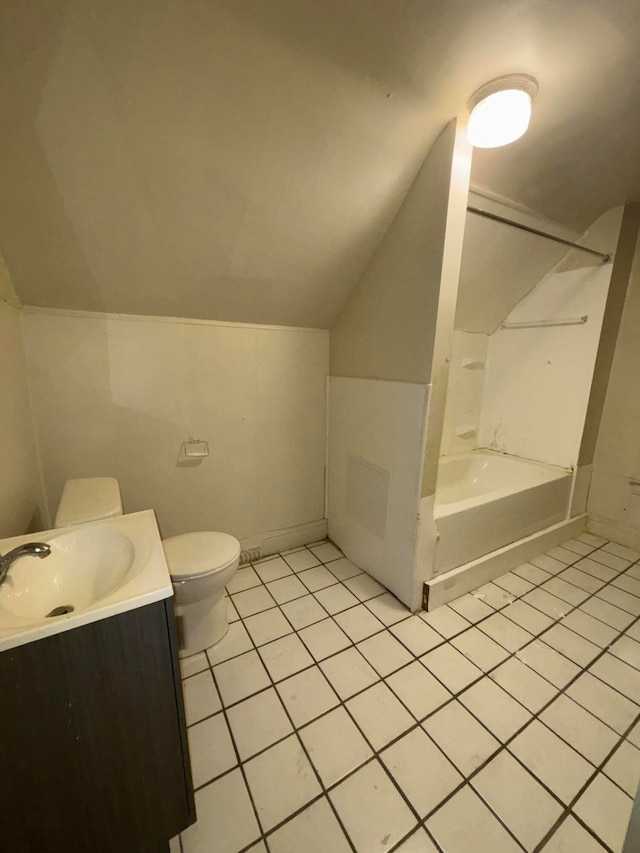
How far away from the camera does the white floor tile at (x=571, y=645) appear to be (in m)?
1.43

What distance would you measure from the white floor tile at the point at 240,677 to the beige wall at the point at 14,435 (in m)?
0.96

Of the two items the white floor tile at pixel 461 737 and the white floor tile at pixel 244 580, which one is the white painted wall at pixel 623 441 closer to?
the white floor tile at pixel 461 737

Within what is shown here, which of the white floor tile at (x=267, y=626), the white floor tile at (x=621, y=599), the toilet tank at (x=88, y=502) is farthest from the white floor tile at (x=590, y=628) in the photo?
the toilet tank at (x=88, y=502)

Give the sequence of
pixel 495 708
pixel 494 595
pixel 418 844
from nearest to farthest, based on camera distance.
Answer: pixel 418 844
pixel 495 708
pixel 494 595

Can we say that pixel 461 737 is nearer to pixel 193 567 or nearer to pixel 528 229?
pixel 193 567

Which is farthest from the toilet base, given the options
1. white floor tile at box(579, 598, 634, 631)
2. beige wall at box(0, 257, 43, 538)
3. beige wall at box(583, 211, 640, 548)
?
beige wall at box(583, 211, 640, 548)

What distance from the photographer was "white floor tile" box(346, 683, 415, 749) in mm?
1134

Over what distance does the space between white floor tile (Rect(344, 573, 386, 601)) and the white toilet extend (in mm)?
689

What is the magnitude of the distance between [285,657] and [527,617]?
1.21 m

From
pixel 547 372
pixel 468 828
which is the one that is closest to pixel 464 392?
pixel 547 372

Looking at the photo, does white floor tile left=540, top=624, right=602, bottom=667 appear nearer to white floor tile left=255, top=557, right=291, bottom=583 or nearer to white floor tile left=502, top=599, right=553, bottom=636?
white floor tile left=502, top=599, right=553, bottom=636

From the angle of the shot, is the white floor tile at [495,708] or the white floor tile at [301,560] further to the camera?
the white floor tile at [301,560]

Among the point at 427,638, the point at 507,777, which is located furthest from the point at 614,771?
the point at 427,638

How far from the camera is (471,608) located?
5.61 feet
